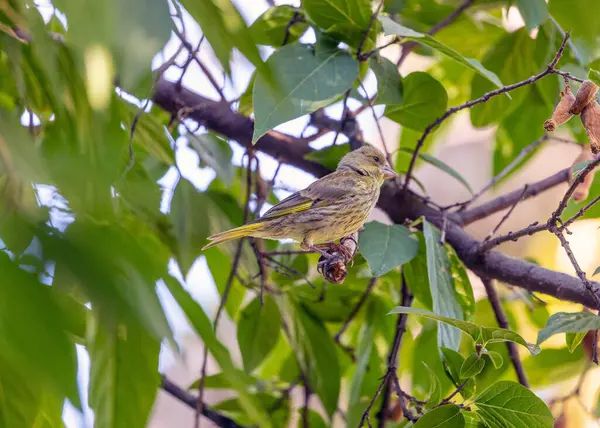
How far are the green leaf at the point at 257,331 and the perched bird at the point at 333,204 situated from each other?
11.6 inches

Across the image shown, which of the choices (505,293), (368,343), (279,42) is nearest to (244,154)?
(279,42)

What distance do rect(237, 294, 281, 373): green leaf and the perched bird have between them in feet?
0.97

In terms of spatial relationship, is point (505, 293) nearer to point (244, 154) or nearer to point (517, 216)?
point (244, 154)

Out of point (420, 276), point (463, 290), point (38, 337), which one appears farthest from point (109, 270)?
point (420, 276)

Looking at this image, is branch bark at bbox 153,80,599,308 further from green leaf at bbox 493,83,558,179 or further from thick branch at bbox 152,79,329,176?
A: green leaf at bbox 493,83,558,179

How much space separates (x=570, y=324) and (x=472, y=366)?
259 millimetres

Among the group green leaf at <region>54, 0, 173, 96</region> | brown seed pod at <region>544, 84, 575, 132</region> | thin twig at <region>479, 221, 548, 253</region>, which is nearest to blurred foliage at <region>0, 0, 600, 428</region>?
green leaf at <region>54, 0, 173, 96</region>

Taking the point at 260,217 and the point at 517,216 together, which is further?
the point at 517,216

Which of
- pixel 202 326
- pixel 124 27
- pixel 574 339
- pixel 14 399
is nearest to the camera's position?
pixel 124 27

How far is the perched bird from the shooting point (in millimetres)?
3008

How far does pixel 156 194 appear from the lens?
227 cm

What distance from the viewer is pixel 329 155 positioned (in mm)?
2752

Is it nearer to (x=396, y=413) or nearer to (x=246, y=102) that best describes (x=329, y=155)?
(x=246, y=102)

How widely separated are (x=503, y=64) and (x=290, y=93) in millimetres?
1324
